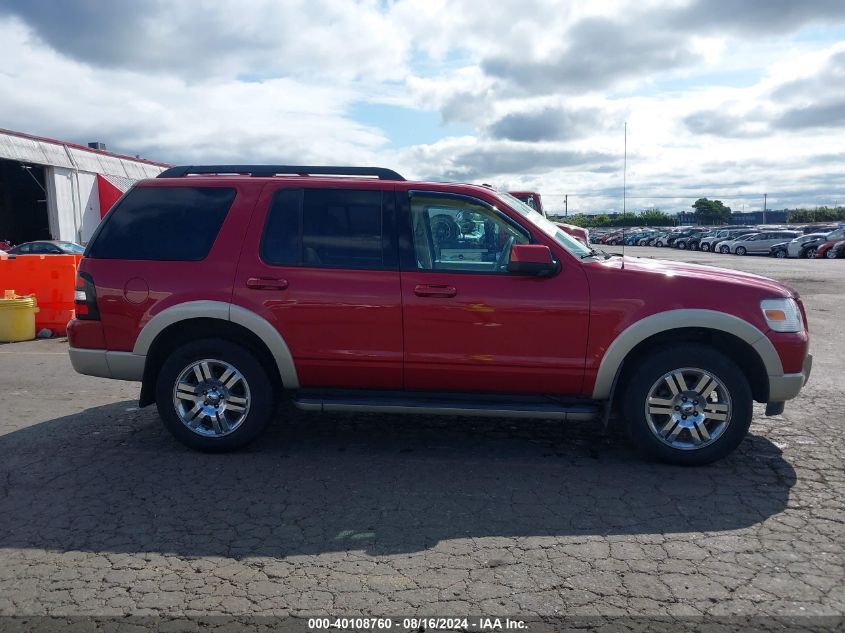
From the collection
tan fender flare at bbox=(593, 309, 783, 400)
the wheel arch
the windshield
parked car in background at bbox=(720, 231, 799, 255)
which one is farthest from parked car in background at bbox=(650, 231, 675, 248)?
the wheel arch

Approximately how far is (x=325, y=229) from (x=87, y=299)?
71.6 inches

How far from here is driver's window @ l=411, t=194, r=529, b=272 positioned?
4977 mm

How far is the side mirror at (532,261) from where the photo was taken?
467cm

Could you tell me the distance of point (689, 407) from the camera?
4809 mm

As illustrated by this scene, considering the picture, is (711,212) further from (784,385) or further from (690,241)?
(784,385)

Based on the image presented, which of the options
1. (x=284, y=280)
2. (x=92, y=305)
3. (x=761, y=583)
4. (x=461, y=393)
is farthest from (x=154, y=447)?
(x=761, y=583)

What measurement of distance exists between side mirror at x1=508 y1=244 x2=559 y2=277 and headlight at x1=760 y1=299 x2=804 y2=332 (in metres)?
1.43

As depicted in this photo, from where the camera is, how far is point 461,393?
5.01m

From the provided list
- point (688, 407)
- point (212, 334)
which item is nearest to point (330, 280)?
point (212, 334)

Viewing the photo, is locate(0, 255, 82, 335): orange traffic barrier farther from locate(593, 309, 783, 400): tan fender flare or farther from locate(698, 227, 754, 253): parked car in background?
locate(698, 227, 754, 253): parked car in background

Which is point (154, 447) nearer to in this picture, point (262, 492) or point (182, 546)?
point (262, 492)

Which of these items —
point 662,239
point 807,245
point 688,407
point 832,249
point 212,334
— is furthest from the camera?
point 662,239

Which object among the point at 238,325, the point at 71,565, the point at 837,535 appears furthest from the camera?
the point at 238,325

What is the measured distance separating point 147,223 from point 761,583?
454 centimetres
